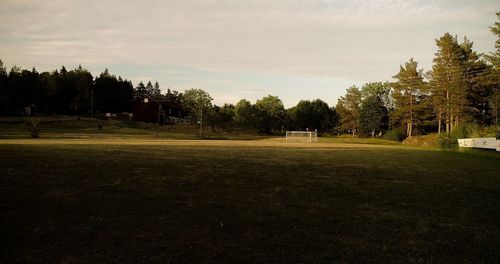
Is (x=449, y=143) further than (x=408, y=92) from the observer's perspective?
No

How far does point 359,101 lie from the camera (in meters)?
118

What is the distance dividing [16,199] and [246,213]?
4729 mm

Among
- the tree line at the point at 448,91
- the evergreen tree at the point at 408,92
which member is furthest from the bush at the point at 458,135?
the evergreen tree at the point at 408,92

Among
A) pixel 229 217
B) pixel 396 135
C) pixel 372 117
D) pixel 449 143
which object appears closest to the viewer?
pixel 229 217

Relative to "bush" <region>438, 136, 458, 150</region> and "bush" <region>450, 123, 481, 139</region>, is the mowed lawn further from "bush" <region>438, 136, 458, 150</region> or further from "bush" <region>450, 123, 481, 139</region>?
"bush" <region>438, 136, 458, 150</region>

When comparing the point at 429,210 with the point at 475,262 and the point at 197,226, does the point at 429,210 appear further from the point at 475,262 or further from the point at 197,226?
the point at 197,226

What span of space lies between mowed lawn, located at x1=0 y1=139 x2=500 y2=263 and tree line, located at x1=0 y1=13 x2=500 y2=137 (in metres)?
52.7

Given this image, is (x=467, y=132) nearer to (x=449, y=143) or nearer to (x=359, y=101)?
(x=449, y=143)

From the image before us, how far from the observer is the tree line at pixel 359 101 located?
6900 cm

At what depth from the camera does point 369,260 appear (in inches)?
217

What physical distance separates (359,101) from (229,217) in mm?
116199

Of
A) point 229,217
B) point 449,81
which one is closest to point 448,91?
point 449,81

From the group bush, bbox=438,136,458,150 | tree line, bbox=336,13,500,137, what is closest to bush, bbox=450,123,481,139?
bush, bbox=438,136,458,150

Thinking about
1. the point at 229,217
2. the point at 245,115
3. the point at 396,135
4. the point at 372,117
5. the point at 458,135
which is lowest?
the point at 396,135
